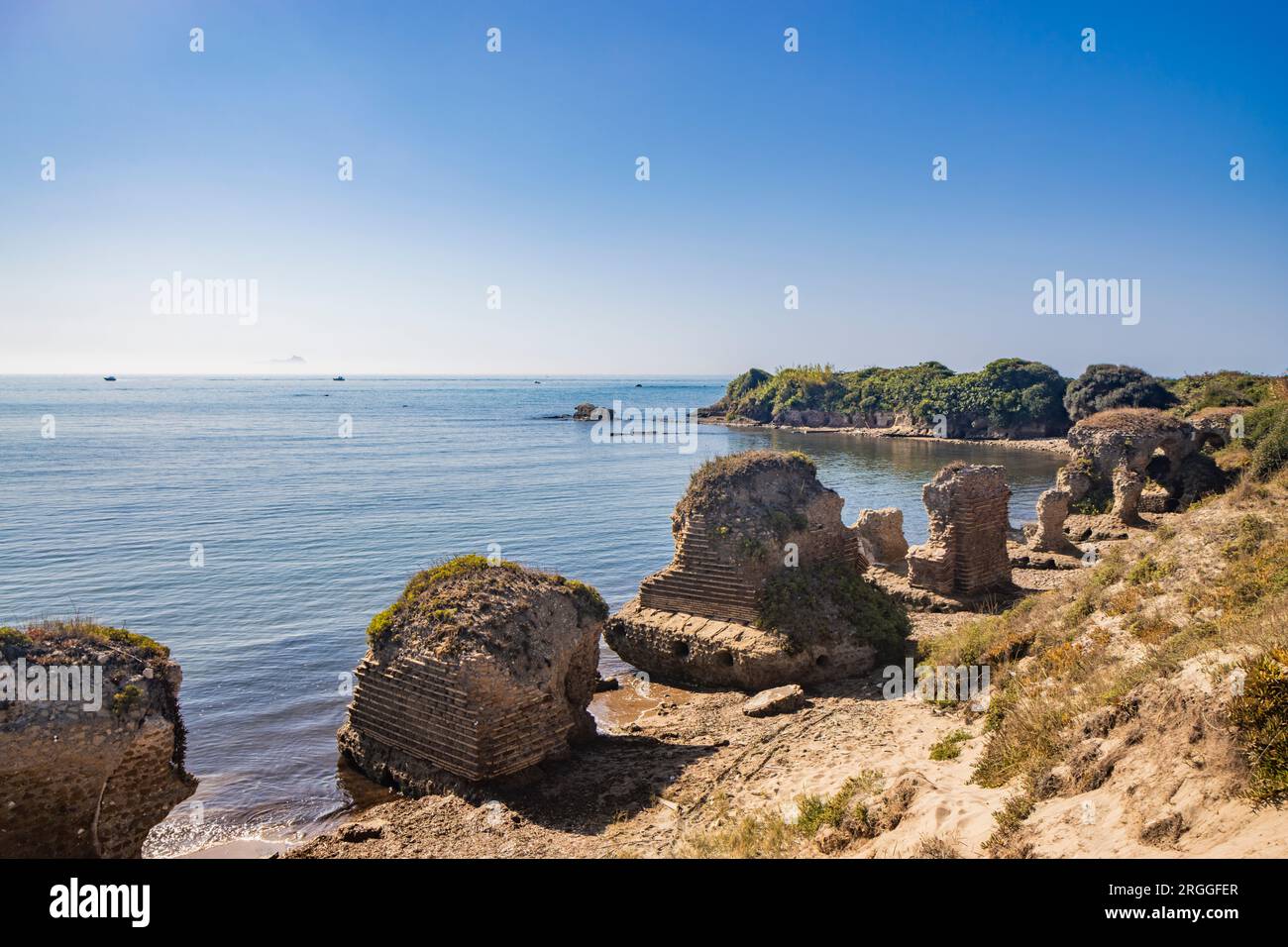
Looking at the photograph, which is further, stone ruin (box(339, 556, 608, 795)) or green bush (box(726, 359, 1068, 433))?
green bush (box(726, 359, 1068, 433))

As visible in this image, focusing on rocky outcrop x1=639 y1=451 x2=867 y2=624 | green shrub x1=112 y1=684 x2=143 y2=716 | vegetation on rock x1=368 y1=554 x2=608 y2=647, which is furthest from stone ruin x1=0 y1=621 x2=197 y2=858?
rocky outcrop x1=639 y1=451 x2=867 y2=624

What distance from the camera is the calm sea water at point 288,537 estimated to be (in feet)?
54.6

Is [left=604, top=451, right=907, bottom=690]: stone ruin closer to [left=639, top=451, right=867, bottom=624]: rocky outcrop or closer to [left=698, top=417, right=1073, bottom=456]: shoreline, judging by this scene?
[left=639, top=451, right=867, bottom=624]: rocky outcrop

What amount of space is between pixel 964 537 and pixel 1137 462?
15736 mm

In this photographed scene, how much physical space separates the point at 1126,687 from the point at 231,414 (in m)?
142

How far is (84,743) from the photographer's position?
9.37 metres

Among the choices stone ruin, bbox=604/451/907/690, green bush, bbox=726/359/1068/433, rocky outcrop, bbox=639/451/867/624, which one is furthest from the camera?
green bush, bbox=726/359/1068/433

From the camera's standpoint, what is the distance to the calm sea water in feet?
54.6

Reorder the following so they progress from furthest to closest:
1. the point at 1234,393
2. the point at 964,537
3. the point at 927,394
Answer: the point at 927,394 → the point at 1234,393 → the point at 964,537

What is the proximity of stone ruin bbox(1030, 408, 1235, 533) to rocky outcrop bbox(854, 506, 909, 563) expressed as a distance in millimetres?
10208

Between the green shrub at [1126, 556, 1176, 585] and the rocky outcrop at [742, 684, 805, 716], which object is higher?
the green shrub at [1126, 556, 1176, 585]

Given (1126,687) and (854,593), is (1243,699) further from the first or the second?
(854,593)

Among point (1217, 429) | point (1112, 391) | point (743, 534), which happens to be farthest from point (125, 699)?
point (1112, 391)

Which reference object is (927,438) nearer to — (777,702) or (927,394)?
(927,394)
